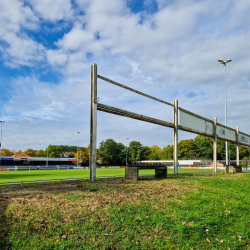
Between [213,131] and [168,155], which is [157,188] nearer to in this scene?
[213,131]

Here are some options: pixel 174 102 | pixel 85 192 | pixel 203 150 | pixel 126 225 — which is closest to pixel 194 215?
pixel 126 225

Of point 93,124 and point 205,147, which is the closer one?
point 93,124

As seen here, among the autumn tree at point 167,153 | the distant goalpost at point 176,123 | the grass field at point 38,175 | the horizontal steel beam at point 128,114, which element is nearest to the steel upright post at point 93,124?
the distant goalpost at point 176,123

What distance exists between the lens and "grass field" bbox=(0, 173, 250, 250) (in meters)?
4.69

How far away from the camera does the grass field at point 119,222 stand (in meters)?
4.69

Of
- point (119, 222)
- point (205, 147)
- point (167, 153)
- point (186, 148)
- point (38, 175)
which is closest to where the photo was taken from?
point (119, 222)

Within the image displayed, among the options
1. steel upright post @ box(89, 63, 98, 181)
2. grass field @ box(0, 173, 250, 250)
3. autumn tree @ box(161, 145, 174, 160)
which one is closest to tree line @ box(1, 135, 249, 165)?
autumn tree @ box(161, 145, 174, 160)

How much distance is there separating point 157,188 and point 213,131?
652 inches

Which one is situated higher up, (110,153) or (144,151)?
(144,151)

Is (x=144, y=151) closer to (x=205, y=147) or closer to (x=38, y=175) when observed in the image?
(x=205, y=147)

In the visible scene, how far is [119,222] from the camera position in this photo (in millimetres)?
5480

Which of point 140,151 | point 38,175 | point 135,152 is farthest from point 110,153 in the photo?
point 38,175

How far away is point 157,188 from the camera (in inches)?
342

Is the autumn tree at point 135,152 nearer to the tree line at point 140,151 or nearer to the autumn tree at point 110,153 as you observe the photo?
the tree line at point 140,151
